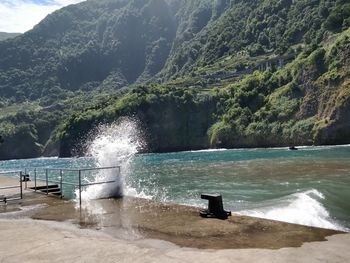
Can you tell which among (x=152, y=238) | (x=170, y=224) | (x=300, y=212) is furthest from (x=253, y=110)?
(x=152, y=238)

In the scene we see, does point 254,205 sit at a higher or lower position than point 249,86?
lower

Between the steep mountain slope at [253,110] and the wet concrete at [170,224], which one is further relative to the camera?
the steep mountain slope at [253,110]

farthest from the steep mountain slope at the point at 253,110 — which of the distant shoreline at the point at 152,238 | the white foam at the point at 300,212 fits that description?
the distant shoreline at the point at 152,238

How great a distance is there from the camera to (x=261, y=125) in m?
124

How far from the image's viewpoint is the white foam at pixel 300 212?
15.2 m

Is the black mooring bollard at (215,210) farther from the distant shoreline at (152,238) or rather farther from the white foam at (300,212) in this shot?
the white foam at (300,212)

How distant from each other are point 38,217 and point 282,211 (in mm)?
9934

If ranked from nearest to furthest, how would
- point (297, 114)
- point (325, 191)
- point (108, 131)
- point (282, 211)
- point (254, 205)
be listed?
point (282, 211) → point (254, 205) → point (325, 191) → point (297, 114) → point (108, 131)

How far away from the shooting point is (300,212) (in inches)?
669

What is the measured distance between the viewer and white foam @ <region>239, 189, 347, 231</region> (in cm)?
1517

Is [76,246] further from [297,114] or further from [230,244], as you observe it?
[297,114]

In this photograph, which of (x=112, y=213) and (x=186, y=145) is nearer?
(x=112, y=213)

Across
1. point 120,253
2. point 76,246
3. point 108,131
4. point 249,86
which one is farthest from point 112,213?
point 108,131

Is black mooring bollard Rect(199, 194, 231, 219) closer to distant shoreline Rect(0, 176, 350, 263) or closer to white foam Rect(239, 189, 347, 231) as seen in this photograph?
distant shoreline Rect(0, 176, 350, 263)
